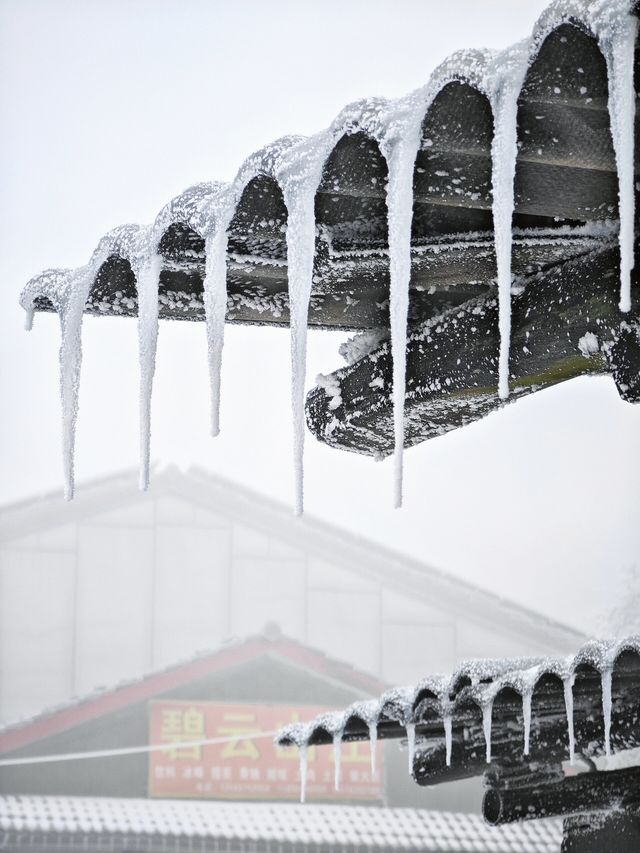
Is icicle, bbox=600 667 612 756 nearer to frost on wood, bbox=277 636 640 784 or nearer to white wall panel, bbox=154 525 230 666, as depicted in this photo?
frost on wood, bbox=277 636 640 784

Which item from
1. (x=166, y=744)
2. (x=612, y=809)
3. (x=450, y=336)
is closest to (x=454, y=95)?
(x=450, y=336)

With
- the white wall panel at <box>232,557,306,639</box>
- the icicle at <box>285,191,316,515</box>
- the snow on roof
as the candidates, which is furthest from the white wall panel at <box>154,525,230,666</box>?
the icicle at <box>285,191,316,515</box>

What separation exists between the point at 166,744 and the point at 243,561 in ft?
30.9

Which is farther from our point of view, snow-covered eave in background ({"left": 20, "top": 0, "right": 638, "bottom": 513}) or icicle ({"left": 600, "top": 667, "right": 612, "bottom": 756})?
icicle ({"left": 600, "top": 667, "right": 612, "bottom": 756})

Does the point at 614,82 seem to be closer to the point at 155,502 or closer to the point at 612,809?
the point at 612,809

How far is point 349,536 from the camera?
83.8 ft

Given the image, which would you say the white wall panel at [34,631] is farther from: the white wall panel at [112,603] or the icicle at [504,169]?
the icicle at [504,169]

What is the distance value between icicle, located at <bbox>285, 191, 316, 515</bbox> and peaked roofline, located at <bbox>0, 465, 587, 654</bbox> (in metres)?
21.7

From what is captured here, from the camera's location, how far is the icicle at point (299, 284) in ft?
8.51

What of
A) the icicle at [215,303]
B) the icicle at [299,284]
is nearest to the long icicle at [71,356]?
the icicle at [215,303]

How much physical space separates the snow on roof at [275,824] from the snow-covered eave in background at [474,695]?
31.3ft

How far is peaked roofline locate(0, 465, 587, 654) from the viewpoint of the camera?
24609 millimetres

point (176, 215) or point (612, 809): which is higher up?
point (176, 215)

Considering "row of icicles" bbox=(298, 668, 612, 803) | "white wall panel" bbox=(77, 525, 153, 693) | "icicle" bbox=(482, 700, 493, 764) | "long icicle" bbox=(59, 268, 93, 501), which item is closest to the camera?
"long icicle" bbox=(59, 268, 93, 501)
